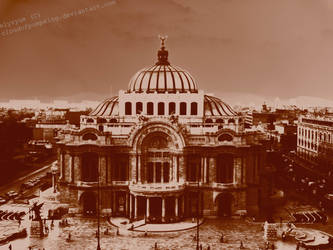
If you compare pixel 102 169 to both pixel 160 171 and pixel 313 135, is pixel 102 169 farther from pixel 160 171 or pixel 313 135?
pixel 313 135

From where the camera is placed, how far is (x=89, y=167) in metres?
73.1

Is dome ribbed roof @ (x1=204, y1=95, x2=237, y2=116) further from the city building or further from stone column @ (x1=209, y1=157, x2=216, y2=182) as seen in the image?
the city building

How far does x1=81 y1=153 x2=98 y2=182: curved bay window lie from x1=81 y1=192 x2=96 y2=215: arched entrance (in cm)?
264

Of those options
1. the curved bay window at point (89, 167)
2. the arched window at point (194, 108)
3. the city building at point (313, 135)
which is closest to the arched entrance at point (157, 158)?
the curved bay window at point (89, 167)

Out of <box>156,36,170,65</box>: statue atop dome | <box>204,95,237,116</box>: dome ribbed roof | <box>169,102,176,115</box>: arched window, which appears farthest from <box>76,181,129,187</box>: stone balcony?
<box>156,36,170,65</box>: statue atop dome

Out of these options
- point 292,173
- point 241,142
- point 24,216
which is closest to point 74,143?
point 24,216

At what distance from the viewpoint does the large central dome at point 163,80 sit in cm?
8331

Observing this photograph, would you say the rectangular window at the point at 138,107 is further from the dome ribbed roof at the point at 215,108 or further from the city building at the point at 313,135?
the city building at the point at 313,135

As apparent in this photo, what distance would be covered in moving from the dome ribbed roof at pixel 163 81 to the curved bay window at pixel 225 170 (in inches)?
681

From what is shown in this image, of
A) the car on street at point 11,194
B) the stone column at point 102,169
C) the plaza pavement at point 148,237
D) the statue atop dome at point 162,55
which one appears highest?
the statue atop dome at point 162,55

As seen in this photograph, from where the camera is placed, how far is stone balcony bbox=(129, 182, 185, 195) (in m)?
69.1


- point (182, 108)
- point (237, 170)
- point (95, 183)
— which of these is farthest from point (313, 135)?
point (95, 183)

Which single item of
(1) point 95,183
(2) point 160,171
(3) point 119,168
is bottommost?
(1) point 95,183

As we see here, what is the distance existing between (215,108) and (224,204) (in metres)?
19.4
